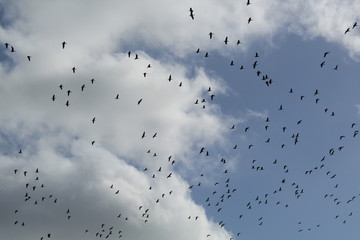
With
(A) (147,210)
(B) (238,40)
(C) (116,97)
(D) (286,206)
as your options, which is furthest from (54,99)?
(D) (286,206)

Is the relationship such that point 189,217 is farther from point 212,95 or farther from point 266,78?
point 266,78

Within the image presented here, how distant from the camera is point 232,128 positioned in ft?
253

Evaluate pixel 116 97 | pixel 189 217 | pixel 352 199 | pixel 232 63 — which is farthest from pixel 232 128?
pixel 352 199

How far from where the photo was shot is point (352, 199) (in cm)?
9238

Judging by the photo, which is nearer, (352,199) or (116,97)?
(116,97)

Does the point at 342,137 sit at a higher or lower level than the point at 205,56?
higher

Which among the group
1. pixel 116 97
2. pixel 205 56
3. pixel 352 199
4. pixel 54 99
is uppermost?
pixel 352 199

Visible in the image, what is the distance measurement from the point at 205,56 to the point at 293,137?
1960cm

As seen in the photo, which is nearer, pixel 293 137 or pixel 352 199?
pixel 293 137

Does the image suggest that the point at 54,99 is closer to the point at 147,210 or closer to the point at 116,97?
the point at 116,97

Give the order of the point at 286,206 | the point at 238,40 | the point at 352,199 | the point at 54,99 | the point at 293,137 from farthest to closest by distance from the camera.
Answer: the point at 352,199 → the point at 286,206 → the point at 293,137 → the point at 54,99 → the point at 238,40

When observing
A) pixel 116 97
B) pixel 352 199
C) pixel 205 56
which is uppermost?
pixel 352 199

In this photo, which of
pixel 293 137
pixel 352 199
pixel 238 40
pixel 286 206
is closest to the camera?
pixel 238 40

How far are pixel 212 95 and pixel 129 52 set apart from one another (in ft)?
42.9
